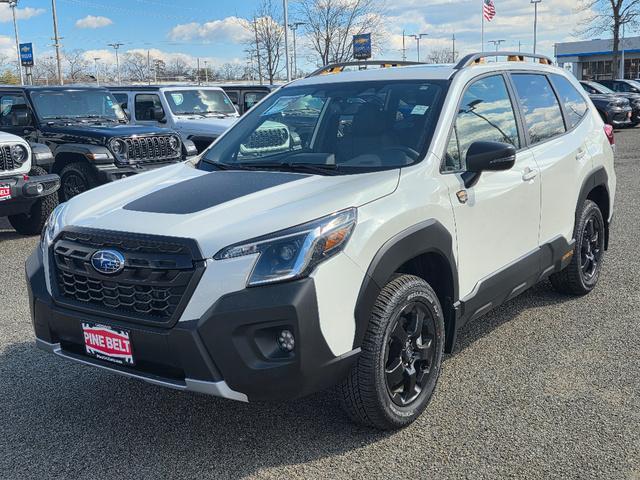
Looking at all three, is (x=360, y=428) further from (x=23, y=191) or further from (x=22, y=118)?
(x=22, y=118)

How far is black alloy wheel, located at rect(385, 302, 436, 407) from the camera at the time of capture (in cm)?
328

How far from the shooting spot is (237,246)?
112 inches

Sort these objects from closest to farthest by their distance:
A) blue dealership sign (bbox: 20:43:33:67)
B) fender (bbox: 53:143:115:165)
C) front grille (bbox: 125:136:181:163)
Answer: fender (bbox: 53:143:115:165) → front grille (bbox: 125:136:181:163) → blue dealership sign (bbox: 20:43:33:67)

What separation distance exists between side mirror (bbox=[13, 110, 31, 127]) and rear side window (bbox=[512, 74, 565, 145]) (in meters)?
7.44

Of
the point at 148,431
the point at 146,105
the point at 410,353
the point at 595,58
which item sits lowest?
the point at 148,431

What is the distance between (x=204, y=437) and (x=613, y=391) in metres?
2.24

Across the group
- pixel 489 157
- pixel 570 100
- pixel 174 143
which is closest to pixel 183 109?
pixel 174 143

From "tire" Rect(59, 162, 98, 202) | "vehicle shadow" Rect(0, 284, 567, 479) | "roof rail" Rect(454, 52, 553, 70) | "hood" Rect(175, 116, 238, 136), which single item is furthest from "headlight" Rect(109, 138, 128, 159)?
"roof rail" Rect(454, 52, 553, 70)

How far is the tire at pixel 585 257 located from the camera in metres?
5.13

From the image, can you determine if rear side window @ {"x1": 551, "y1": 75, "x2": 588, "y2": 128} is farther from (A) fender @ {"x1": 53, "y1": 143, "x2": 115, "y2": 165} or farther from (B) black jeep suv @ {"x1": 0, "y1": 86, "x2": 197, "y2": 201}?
(A) fender @ {"x1": 53, "y1": 143, "x2": 115, "y2": 165}

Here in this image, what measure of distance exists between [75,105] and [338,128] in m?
7.30

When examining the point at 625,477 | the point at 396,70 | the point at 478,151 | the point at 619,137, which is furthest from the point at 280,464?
the point at 619,137

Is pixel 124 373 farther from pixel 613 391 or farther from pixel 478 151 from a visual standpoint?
pixel 613 391

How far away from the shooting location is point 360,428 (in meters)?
3.39
